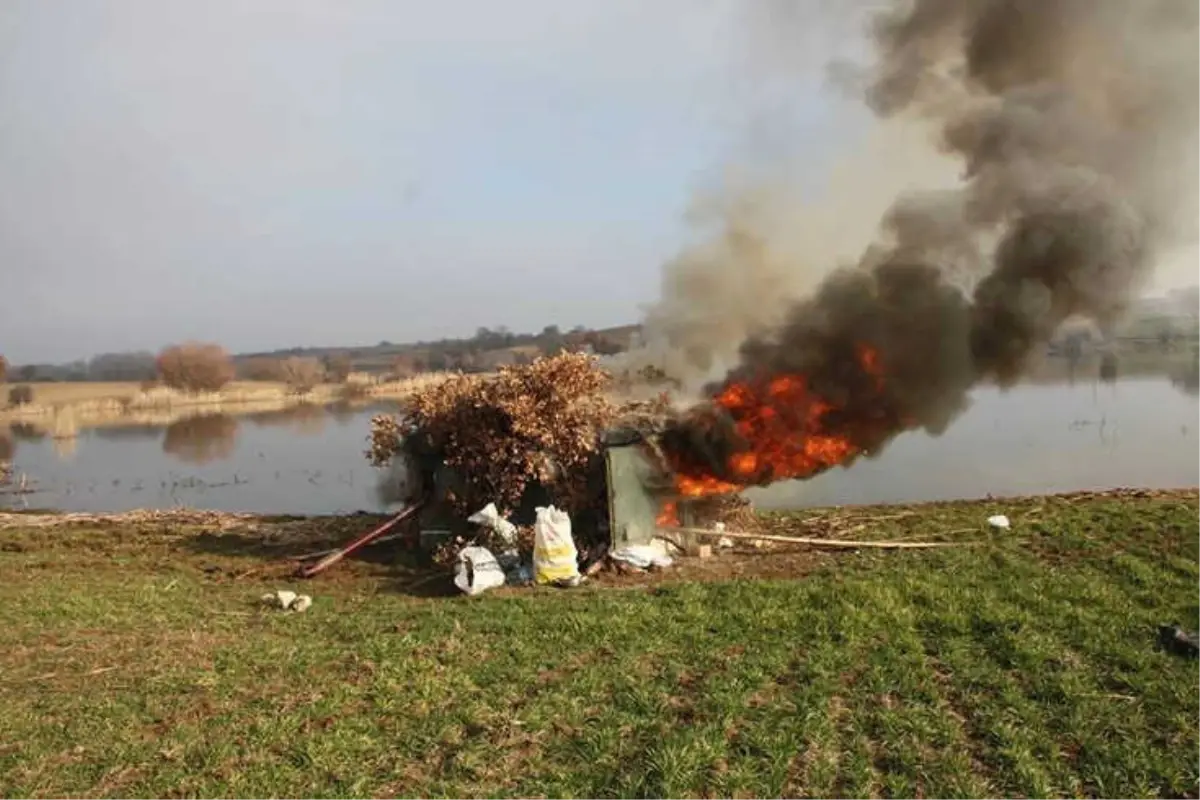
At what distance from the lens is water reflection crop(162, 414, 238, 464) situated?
3741 cm

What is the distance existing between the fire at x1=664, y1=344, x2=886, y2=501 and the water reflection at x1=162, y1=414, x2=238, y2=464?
93.5 ft

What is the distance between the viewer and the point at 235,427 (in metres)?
48.5

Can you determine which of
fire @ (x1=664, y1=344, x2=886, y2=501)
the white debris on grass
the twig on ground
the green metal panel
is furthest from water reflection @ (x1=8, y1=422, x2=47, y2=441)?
the twig on ground

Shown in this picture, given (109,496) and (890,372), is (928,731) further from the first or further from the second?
(109,496)

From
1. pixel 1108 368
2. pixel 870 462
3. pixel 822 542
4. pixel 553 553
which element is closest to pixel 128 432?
pixel 870 462

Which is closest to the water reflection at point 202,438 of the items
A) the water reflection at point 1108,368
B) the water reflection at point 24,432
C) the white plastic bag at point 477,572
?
the water reflection at point 24,432

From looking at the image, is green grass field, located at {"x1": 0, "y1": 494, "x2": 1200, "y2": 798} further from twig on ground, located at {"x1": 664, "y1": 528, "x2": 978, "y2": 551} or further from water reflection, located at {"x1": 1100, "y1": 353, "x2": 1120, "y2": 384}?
water reflection, located at {"x1": 1100, "y1": 353, "x2": 1120, "y2": 384}

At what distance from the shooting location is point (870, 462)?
79.4 feet

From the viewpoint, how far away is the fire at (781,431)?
12.4m

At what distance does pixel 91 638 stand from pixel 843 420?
9.56 meters

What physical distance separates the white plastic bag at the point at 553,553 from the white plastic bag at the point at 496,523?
72cm

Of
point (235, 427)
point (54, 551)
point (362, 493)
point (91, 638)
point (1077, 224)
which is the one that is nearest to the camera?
point (91, 638)

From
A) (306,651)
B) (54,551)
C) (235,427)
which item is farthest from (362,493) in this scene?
(235,427)

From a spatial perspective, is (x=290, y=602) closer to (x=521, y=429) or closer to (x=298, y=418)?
(x=521, y=429)
